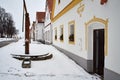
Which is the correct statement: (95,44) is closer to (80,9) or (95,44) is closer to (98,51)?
(98,51)

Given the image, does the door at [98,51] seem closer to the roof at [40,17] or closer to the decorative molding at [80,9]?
the decorative molding at [80,9]

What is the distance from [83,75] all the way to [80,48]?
2.18 m

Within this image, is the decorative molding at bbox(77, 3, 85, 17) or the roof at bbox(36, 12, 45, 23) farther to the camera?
the roof at bbox(36, 12, 45, 23)

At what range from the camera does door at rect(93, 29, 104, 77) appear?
770 cm

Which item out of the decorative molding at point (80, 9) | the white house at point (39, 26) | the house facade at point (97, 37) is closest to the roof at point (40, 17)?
the white house at point (39, 26)

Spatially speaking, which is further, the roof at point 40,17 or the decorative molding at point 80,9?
the roof at point 40,17

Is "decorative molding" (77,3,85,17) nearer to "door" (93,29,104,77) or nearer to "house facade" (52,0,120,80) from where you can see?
"house facade" (52,0,120,80)

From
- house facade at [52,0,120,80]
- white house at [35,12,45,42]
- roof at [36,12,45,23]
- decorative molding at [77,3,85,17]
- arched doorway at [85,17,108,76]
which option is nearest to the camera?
house facade at [52,0,120,80]

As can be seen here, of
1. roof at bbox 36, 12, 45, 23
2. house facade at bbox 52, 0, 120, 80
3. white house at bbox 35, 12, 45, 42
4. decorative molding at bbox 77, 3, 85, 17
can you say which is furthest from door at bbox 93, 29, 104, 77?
roof at bbox 36, 12, 45, 23

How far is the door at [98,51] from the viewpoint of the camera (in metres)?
7.70

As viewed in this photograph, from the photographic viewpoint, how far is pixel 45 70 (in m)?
8.31

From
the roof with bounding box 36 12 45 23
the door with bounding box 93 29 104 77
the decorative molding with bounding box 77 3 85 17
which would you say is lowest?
the door with bounding box 93 29 104 77

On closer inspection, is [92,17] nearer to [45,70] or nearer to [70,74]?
[70,74]

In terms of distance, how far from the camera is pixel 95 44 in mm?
8227
